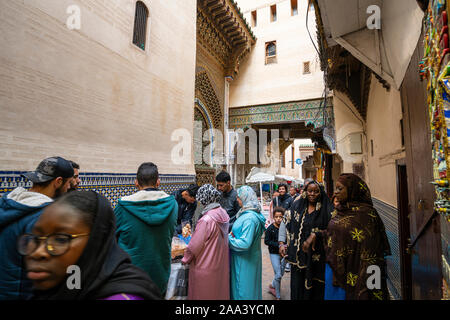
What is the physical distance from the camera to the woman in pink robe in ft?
6.27

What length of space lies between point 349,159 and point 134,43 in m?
5.96

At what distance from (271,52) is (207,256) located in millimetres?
9342

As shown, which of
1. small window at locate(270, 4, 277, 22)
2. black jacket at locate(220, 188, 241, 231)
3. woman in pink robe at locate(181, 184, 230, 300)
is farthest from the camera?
small window at locate(270, 4, 277, 22)

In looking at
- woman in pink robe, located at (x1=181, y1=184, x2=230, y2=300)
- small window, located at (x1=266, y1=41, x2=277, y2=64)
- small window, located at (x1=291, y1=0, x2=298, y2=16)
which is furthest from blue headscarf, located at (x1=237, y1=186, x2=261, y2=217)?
small window, located at (x1=291, y1=0, x2=298, y2=16)

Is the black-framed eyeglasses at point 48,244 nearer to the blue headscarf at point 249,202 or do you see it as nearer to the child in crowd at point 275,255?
the blue headscarf at point 249,202

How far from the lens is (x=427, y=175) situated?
5.64 feet

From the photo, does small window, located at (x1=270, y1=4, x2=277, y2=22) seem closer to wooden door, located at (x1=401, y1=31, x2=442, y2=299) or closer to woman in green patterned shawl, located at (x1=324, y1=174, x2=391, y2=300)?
wooden door, located at (x1=401, y1=31, x2=442, y2=299)

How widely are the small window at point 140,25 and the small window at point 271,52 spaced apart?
602cm

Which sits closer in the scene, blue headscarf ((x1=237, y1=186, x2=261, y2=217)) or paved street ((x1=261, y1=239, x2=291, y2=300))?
blue headscarf ((x1=237, y1=186, x2=261, y2=217))

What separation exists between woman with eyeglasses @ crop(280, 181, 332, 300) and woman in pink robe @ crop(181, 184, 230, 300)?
744 mm

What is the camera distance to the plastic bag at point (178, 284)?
2069 mm

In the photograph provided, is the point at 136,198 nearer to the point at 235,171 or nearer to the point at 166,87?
the point at 166,87

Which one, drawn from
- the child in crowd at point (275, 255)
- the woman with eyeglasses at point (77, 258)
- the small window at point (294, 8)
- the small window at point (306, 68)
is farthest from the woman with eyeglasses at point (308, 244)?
the small window at point (294, 8)

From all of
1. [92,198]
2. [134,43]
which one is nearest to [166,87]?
[134,43]
